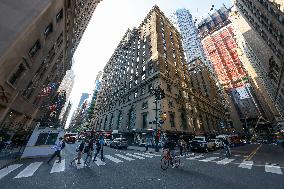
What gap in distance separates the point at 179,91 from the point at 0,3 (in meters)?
35.6

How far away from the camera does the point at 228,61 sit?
117 meters

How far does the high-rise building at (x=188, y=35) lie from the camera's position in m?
127

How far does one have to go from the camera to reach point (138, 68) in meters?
46.3

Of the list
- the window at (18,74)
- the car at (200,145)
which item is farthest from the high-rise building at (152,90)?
the window at (18,74)

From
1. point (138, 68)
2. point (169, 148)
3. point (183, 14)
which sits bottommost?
point (169, 148)

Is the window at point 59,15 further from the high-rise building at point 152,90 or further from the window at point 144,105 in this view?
the window at point 144,105

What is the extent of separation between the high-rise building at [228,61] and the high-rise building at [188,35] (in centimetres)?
621

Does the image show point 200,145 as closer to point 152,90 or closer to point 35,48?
point 152,90

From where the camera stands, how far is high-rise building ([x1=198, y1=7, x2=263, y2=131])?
99.1 m

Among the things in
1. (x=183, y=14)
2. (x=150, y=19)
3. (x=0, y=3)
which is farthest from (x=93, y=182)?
(x=183, y=14)

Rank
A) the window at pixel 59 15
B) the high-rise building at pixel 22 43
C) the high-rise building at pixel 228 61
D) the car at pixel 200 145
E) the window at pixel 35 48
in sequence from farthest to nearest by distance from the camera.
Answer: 1. the high-rise building at pixel 228 61
2. the car at pixel 200 145
3. the window at pixel 59 15
4. the window at pixel 35 48
5. the high-rise building at pixel 22 43

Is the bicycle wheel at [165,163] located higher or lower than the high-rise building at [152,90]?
lower

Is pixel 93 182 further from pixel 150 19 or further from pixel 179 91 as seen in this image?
pixel 150 19

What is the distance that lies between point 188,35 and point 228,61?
128ft
